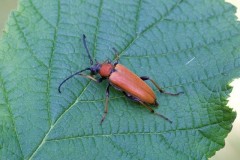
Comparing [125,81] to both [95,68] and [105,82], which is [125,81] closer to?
[105,82]

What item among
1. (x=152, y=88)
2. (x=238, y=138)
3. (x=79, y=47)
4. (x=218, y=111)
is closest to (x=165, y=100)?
(x=152, y=88)

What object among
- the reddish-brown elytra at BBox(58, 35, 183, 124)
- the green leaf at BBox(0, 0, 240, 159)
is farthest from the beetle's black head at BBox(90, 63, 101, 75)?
the green leaf at BBox(0, 0, 240, 159)

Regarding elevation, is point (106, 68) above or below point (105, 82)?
above

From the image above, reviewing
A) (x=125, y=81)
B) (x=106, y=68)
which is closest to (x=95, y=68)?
(x=106, y=68)

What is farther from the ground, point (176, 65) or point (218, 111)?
point (176, 65)

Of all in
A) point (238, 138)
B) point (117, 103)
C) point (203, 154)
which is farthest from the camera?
point (238, 138)

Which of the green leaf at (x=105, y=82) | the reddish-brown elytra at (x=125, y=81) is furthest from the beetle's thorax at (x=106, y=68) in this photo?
the green leaf at (x=105, y=82)

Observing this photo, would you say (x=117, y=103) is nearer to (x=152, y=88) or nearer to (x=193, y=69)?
(x=152, y=88)

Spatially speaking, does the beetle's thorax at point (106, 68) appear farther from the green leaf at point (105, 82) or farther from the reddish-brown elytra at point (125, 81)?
the green leaf at point (105, 82)
